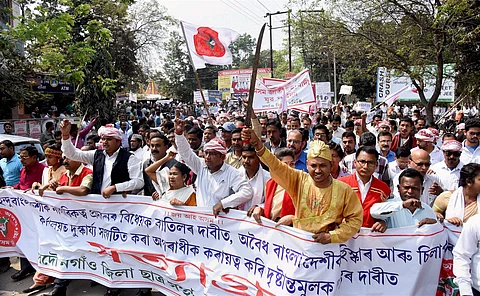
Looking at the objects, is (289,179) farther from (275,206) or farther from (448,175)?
(448,175)

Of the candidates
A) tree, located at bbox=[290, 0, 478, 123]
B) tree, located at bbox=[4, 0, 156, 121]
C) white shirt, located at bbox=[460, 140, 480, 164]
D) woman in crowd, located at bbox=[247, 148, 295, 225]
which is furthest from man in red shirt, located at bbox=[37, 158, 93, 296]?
tree, located at bbox=[290, 0, 478, 123]

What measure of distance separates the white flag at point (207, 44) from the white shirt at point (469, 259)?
14.9 ft

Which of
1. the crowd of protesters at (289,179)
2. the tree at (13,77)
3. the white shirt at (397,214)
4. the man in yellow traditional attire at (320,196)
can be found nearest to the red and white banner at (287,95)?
the crowd of protesters at (289,179)

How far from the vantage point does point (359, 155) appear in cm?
361

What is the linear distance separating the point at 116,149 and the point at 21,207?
1526mm

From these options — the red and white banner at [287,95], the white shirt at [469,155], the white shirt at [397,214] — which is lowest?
the white shirt at [397,214]

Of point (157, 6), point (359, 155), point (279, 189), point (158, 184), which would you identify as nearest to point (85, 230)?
point (158, 184)

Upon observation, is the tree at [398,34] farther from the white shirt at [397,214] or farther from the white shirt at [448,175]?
the white shirt at [397,214]

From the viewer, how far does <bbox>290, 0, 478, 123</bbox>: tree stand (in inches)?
400

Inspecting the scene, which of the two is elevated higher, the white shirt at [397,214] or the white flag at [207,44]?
the white flag at [207,44]

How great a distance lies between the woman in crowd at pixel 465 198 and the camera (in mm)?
3072

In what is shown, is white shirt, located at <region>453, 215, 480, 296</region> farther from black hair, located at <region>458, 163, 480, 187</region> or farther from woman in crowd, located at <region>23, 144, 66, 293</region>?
woman in crowd, located at <region>23, 144, 66, 293</region>

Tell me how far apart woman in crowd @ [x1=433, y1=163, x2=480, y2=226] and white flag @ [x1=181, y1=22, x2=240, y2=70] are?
4162 mm

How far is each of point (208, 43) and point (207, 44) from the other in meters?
0.02
